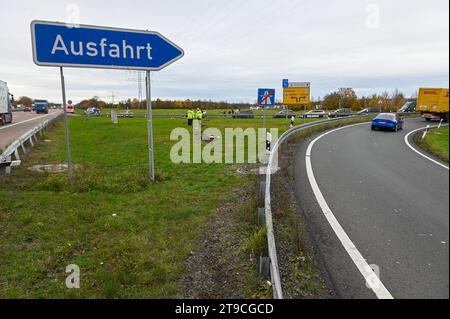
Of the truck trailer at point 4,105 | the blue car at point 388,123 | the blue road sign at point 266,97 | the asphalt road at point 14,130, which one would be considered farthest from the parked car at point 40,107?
the blue car at point 388,123

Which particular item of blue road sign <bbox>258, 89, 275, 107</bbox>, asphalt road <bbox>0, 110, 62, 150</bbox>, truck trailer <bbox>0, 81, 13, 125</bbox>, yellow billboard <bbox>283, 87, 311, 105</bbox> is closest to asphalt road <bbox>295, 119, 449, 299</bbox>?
blue road sign <bbox>258, 89, 275, 107</bbox>

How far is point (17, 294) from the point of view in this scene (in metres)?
3.75

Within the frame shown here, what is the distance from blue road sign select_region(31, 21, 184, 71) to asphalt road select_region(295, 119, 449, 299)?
5.02 metres

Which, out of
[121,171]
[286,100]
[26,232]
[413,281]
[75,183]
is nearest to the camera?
[413,281]

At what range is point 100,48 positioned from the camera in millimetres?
7781

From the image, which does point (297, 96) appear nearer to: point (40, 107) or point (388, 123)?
point (388, 123)

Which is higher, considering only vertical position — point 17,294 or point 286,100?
point 286,100

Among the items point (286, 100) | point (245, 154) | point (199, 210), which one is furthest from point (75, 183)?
point (286, 100)

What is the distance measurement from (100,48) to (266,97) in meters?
8.52

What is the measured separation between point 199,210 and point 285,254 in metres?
2.38

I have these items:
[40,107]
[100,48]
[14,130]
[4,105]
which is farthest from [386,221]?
[40,107]

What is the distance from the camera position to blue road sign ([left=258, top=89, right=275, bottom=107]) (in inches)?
577
